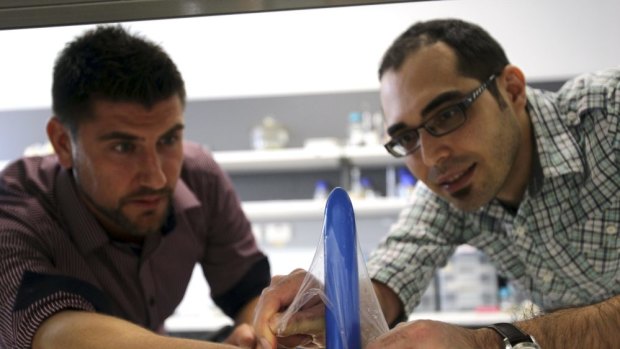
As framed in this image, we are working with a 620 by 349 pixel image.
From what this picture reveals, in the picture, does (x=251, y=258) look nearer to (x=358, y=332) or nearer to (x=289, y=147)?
(x=358, y=332)

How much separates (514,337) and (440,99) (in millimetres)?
598

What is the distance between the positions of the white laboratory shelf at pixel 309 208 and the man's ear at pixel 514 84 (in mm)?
2450

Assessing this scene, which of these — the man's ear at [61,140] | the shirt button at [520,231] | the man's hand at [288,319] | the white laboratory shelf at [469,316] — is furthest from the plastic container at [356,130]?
the man's hand at [288,319]

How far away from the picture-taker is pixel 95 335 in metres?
0.91

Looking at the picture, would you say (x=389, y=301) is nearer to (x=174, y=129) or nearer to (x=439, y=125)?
(x=439, y=125)

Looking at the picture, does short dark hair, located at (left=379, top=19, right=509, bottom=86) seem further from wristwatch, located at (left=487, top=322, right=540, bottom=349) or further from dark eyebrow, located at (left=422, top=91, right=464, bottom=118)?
wristwatch, located at (left=487, top=322, right=540, bottom=349)

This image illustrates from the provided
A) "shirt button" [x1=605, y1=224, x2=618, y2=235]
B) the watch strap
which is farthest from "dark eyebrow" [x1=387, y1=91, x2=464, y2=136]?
the watch strap

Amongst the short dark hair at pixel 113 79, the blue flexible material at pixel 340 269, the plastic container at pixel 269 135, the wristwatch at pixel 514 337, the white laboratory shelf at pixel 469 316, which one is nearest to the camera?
the blue flexible material at pixel 340 269

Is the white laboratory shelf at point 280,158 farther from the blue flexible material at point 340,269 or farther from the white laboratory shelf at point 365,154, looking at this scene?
the blue flexible material at point 340,269

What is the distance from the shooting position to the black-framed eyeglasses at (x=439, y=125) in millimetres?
1219

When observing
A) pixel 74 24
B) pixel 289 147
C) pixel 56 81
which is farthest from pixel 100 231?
pixel 289 147

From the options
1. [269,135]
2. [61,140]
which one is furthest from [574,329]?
[269,135]

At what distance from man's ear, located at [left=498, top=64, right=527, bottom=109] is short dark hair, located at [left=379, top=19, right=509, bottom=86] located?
0.09 ft

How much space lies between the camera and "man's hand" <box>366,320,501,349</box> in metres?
0.62
